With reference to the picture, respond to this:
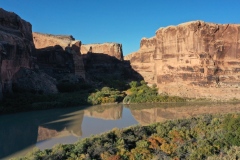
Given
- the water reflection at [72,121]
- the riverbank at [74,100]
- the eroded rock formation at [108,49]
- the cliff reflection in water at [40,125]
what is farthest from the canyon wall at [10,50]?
the eroded rock formation at [108,49]

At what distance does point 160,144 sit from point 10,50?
19013 mm

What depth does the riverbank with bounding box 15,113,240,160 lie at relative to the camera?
11.1 meters

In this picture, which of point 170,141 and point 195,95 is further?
point 195,95

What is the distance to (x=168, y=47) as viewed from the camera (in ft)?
104

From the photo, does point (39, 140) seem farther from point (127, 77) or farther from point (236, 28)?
point (127, 77)

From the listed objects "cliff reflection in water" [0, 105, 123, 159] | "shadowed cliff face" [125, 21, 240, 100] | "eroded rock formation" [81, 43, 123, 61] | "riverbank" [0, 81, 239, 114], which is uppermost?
"eroded rock formation" [81, 43, 123, 61]

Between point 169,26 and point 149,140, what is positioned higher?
point 169,26

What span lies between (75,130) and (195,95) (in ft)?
53.6

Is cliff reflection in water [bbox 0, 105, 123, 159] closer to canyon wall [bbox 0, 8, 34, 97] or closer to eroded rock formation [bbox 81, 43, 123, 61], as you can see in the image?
canyon wall [bbox 0, 8, 34, 97]

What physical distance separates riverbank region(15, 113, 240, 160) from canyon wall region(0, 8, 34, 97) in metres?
15.1

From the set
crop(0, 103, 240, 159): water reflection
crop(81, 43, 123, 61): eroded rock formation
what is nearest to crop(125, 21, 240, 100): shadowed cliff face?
crop(0, 103, 240, 159): water reflection

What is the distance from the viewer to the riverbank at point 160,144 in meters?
11.1

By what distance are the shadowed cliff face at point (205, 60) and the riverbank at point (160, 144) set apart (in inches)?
549

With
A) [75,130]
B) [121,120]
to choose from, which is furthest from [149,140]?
[121,120]
